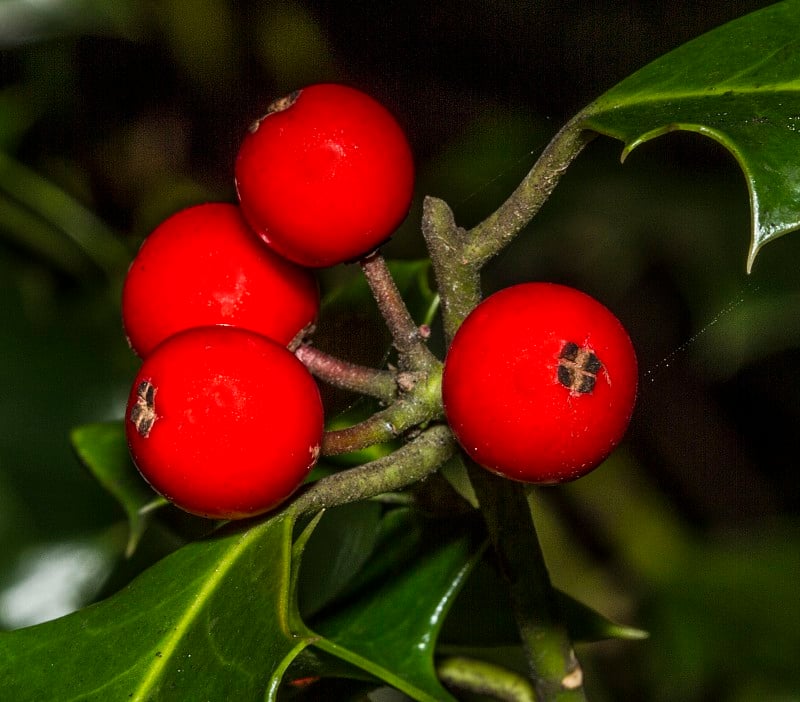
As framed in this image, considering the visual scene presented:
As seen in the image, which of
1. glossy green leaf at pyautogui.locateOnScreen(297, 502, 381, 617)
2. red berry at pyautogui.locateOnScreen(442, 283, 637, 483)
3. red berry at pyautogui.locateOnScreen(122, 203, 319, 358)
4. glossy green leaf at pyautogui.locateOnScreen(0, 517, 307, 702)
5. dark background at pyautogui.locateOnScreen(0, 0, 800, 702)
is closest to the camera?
red berry at pyautogui.locateOnScreen(442, 283, 637, 483)

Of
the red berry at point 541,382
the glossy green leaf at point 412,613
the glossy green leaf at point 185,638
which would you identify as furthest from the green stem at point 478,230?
the glossy green leaf at point 412,613

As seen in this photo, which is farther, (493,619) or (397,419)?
(493,619)

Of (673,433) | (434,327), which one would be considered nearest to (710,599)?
(673,433)

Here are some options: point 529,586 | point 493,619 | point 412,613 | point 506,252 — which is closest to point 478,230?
point 529,586

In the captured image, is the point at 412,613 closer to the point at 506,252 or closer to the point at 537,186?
the point at 537,186

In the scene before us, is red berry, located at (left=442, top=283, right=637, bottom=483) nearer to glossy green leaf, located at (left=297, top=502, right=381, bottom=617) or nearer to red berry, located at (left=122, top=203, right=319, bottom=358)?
red berry, located at (left=122, top=203, right=319, bottom=358)

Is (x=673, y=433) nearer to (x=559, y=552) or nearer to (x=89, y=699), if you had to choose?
(x=559, y=552)

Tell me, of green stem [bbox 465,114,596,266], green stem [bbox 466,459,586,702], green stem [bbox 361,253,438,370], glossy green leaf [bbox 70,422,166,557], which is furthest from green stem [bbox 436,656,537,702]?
green stem [bbox 465,114,596,266]
